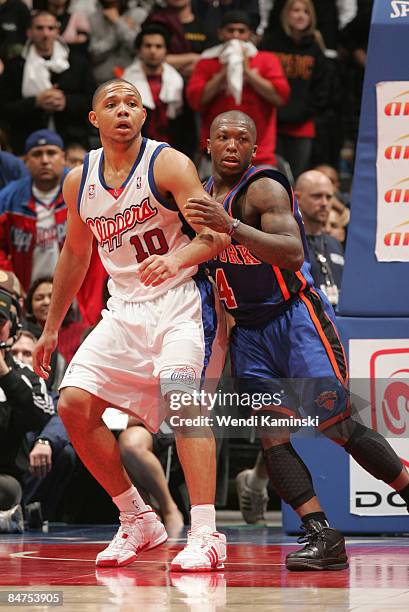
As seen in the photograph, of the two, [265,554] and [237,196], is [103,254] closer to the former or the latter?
[237,196]

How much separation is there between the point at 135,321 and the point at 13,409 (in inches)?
100

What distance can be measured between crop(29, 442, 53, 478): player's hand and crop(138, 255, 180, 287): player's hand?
108 inches

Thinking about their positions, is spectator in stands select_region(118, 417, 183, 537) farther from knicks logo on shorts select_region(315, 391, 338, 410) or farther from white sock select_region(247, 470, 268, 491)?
knicks logo on shorts select_region(315, 391, 338, 410)

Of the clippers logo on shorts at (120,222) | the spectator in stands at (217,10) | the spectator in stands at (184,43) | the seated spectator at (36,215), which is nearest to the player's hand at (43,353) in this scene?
the clippers logo on shorts at (120,222)

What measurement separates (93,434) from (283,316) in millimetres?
1012

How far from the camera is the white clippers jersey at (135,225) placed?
5.22m

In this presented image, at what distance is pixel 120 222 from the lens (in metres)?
5.24

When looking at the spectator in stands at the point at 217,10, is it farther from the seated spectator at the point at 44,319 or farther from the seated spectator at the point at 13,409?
the seated spectator at the point at 13,409

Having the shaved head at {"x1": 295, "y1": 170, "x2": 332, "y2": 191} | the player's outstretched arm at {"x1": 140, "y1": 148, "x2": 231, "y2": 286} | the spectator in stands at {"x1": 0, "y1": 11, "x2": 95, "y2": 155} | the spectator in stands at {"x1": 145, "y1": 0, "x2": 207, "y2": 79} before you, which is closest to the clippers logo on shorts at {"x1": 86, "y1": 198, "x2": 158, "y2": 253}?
the player's outstretched arm at {"x1": 140, "y1": 148, "x2": 231, "y2": 286}

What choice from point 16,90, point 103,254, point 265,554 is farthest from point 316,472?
point 16,90

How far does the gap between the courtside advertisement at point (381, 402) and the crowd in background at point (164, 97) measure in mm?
1716

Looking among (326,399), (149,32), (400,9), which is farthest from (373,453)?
(149,32)

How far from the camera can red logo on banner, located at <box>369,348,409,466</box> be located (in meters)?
6.38

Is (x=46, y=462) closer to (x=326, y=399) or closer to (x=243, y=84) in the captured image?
(x=326, y=399)
